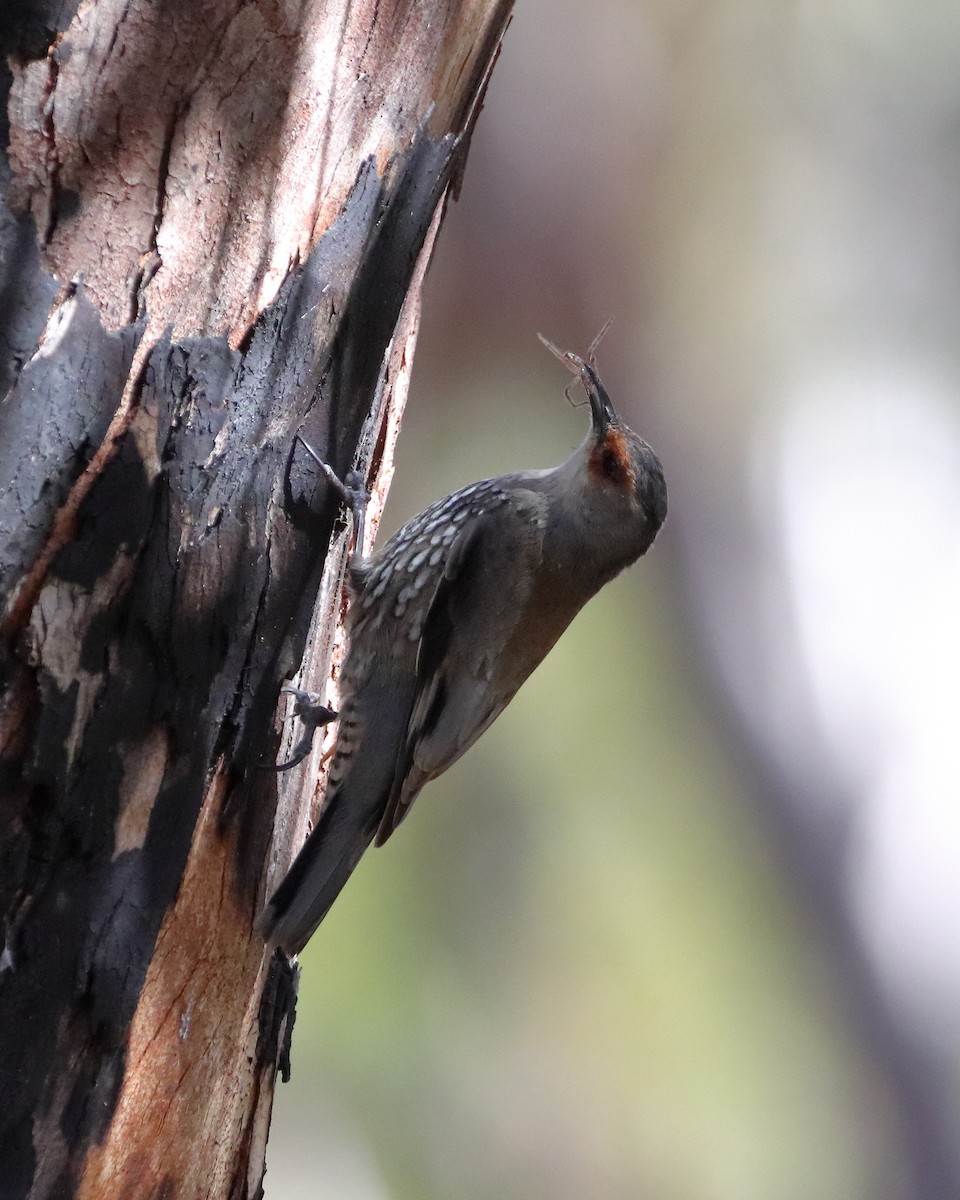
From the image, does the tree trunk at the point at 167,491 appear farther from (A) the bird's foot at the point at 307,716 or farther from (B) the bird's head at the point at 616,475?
(B) the bird's head at the point at 616,475

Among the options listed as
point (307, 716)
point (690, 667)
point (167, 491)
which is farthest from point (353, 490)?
point (690, 667)

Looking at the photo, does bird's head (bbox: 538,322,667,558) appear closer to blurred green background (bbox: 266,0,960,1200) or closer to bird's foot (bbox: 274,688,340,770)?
bird's foot (bbox: 274,688,340,770)

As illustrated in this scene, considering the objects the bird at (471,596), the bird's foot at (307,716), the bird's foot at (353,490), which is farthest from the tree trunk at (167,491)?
the bird at (471,596)

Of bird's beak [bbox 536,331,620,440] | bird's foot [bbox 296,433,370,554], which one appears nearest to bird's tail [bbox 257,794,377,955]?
bird's foot [bbox 296,433,370,554]

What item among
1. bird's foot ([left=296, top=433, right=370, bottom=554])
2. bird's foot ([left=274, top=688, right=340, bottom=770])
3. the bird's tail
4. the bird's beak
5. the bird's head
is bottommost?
the bird's tail

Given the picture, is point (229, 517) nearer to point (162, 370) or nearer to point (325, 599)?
point (162, 370)

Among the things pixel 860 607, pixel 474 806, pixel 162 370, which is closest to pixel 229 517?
pixel 162 370
